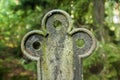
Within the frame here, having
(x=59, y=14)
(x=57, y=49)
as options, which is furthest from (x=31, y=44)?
(x=59, y=14)

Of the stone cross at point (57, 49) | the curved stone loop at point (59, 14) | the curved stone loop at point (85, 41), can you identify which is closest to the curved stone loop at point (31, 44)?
the stone cross at point (57, 49)

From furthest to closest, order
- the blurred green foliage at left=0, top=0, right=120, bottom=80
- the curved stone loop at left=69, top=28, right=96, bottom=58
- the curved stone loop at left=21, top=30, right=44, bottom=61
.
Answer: the blurred green foliage at left=0, top=0, right=120, bottom=80
the curved stone loop at left=21, top=30, right=44, bottom=61
the curved stone loop at left=69, top=28, right=96, bottom=58

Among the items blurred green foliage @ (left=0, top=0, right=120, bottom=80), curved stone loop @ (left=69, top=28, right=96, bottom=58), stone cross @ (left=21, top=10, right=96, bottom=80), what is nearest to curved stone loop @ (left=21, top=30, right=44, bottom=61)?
stone cross @ (left=21, top=10, right=96, bottom=80)

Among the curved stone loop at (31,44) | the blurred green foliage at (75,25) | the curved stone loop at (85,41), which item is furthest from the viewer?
the blurred green foliage at (75,25)

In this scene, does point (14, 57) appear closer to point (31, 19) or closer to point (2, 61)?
point (2, 61)

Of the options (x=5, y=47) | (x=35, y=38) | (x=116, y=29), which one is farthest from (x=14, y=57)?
(x=35, y=38)

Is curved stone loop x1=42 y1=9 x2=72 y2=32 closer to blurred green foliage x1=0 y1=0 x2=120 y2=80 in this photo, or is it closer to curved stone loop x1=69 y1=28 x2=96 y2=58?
curved stone loop x1=69 y1=28 x2=96 y2=58

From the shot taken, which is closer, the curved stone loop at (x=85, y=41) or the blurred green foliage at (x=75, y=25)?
the curved stone loop at (x=85, y=41)

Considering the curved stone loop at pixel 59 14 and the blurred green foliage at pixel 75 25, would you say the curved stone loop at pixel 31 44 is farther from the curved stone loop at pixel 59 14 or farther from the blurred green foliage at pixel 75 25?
the blurred green foliage at pixel 75 25

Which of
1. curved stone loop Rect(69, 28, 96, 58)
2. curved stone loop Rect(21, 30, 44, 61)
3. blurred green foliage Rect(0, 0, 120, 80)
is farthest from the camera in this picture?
blurred green foliage Rect(0, 0, 120, 80)

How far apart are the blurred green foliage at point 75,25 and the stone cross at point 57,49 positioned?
253cm

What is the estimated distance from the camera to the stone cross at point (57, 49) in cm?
401

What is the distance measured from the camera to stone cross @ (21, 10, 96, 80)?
4.01m

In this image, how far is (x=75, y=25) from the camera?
7289mm
